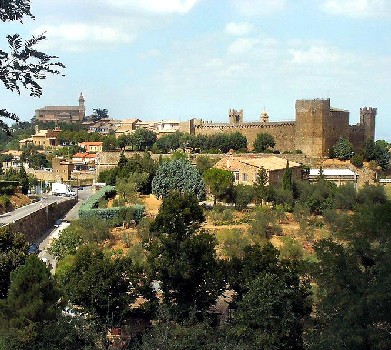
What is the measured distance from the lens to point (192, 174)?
97.8 feet

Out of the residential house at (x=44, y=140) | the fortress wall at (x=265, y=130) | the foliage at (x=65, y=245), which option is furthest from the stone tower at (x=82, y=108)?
the foliage at (x=65, y=245)

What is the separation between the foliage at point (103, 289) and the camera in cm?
1316

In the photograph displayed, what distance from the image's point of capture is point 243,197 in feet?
96.5

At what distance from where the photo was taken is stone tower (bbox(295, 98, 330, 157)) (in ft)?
152

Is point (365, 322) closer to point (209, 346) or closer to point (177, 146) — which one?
point (209, 346)

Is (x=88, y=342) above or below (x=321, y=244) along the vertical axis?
below

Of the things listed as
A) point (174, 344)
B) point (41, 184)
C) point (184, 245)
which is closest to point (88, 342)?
point (174, 344)

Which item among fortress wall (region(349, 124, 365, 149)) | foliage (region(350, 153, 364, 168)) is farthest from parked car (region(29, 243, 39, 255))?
fortress wall (region(349, 124, 365, 149))

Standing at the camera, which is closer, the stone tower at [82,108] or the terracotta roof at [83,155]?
the terracotta roof at [83,155]

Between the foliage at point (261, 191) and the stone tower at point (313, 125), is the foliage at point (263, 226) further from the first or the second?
the stone tower at point (313, 125)

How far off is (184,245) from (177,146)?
38.4 m

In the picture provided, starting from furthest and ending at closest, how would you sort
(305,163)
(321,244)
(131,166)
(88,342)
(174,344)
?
(305,163)
(131,166)
(321,244)
(88,342)
(174,344)

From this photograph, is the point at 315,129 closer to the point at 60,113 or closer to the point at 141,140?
the point at 141,140

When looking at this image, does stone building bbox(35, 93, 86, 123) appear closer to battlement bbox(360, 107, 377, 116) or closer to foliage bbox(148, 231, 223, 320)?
battlement bbox(360, 107, 377, 116)
